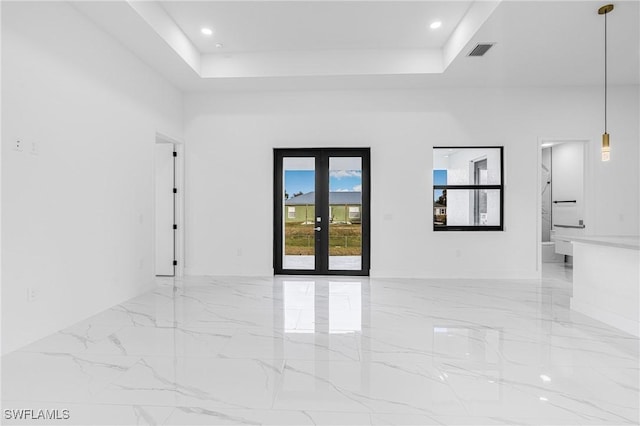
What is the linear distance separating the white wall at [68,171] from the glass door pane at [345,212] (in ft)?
9.17

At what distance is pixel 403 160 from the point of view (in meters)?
5.84

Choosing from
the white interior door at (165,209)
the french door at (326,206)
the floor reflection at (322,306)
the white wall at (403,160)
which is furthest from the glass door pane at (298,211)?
the white interior door at (165,209)

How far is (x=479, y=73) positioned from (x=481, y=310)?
335 centimetres

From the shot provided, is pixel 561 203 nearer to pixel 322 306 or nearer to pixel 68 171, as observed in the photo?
pixel 322 306

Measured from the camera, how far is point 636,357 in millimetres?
2705

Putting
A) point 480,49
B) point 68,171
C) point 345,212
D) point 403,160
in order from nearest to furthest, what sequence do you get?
point 68,171
point 480,49
point 403,160
point 345,212

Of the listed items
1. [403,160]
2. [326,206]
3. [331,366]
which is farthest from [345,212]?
[331,366]

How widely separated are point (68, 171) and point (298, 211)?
3.35 meters

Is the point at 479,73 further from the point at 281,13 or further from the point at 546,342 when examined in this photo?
the point at 546,342

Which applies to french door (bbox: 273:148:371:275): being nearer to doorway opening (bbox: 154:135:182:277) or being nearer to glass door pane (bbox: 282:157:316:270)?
glass door pane (bbox: 282:157:316:270)

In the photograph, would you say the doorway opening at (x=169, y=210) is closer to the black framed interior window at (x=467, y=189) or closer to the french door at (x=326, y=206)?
the french door at (x=326, y=206)

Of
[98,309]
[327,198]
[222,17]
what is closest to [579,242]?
[327,198]

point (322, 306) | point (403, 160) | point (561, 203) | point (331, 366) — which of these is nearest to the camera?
point (331, 366)

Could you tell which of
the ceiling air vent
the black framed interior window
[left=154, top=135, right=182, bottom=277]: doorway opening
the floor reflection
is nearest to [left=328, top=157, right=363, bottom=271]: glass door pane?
the floor reflection
